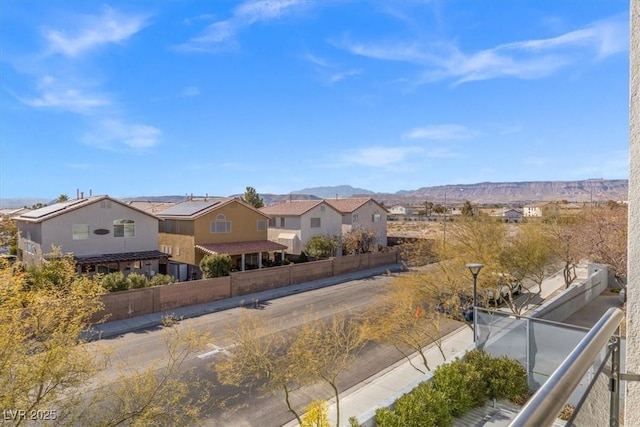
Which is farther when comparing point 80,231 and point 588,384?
point 80,231

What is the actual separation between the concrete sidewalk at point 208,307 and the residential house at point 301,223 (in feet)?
21.5

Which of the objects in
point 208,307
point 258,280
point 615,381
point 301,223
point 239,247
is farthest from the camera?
point 301,223

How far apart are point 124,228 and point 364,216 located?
2413 centimetres

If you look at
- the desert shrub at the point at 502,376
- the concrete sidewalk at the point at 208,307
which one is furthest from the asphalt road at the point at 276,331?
the desert shrub at the point at 502,376

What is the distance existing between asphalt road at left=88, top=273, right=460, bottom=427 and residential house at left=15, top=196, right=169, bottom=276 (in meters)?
9.01

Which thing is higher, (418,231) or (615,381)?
(615,381)

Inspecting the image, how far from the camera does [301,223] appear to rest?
1458 inches

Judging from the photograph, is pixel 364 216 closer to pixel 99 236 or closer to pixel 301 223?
pixel 301 223

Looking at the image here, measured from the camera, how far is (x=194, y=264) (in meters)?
29.5

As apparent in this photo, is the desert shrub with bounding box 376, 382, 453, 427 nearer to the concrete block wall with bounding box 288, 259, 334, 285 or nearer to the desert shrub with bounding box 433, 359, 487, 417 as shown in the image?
the desert shrub with bounding box 433, 359, 487, 417

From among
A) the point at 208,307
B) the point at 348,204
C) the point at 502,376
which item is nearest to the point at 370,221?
the point at 348,204

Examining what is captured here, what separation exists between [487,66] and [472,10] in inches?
230

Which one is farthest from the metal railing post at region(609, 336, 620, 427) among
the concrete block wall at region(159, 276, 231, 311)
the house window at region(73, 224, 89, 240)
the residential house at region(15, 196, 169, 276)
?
the house window at region(73, 224, 89, 240)

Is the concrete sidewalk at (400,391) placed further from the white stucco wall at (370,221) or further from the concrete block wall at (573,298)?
the white stucco wall at (370,221)
